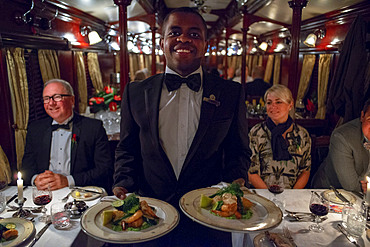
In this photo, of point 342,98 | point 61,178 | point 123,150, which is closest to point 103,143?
point 61,178

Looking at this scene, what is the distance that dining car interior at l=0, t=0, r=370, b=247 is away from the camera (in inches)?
58.6

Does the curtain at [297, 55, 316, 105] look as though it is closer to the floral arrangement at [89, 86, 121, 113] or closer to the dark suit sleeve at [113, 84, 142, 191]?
the floral arrangement at [89, 86, 121, 113]

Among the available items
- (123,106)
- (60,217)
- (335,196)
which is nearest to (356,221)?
(335,196)

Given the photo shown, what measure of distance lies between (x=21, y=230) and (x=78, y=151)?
126cm

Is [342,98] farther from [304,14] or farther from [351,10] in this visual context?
[304,14]

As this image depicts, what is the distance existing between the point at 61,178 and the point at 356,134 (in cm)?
255

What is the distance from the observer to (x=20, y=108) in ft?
13.7

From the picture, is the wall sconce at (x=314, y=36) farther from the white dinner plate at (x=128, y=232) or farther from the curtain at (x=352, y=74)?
the white dinner plate at (x=128, y=232)

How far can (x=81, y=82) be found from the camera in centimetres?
748

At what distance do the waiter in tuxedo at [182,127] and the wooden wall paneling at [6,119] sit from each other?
2.86 meters

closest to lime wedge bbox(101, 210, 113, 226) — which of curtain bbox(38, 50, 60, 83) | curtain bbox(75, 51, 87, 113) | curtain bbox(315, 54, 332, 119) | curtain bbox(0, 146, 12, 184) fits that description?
curtain bbox(0, 146, 12, 184)

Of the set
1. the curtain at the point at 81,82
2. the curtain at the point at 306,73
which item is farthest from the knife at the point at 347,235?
the curtain at the point at 81,82

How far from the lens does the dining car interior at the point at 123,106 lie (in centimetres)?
149

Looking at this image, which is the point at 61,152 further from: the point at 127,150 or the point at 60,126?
the point at 127,150
